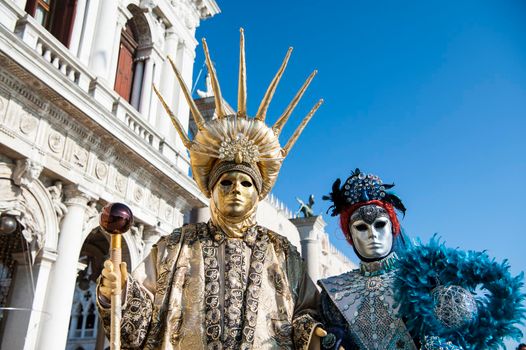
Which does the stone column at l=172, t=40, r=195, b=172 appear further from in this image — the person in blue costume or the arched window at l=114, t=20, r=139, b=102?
the person in blue costume

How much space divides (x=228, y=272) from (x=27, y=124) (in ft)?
14.7

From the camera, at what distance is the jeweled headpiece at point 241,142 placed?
268 cm

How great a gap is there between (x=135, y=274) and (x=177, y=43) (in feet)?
29.0

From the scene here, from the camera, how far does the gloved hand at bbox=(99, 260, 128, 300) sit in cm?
209

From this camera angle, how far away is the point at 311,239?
14.2 metres

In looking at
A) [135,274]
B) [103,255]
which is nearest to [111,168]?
[103,255]

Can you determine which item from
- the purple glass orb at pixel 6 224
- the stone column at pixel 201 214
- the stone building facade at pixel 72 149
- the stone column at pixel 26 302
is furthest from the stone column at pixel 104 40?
the stone column at pixel 201 214

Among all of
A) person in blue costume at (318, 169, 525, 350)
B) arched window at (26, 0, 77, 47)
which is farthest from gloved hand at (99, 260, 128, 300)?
arched window at (26, 0, 77, 47)

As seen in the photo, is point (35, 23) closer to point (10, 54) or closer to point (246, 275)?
point (10, 54)

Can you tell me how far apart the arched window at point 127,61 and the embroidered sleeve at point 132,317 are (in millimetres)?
7434

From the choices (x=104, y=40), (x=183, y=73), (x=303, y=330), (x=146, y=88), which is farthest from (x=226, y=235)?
(x=183, y=73)

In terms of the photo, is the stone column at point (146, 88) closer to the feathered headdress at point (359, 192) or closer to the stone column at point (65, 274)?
the stone column at point (65, 274)

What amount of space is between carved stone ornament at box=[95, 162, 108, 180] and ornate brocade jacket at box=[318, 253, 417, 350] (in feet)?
16.8

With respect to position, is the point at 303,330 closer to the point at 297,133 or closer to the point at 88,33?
the point at 297,133
